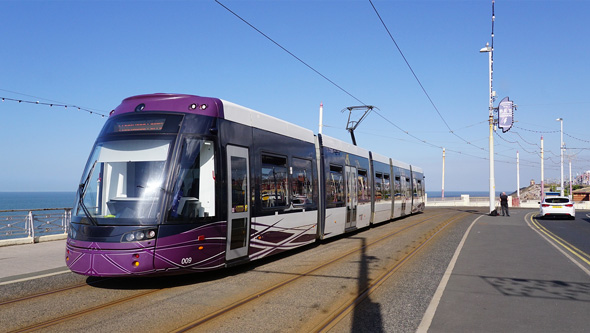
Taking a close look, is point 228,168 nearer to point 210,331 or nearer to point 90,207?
point 90,207

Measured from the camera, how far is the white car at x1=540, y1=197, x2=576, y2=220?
2730 centimetres

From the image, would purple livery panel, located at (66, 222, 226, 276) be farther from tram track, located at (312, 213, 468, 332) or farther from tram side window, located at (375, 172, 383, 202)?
tram side window, located at (375, 172, 383, 202)

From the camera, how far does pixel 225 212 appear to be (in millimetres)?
8219

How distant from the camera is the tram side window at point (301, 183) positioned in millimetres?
11273

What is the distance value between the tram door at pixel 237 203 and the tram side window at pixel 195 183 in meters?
0.47

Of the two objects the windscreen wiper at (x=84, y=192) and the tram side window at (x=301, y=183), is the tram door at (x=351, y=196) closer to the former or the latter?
the tram side window at (x=301, y=183)

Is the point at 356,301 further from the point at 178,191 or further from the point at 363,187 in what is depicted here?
the point at 363,187

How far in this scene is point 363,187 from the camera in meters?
17.7

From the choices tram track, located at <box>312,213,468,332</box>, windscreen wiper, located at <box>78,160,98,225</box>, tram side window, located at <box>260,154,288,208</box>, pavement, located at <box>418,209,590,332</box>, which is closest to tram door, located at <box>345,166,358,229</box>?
pavement, located at <box>418,209,590,332</box>

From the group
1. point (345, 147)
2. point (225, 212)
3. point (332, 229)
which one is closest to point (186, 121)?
point (225, 212)

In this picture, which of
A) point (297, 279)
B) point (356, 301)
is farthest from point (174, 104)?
point (356, 301)

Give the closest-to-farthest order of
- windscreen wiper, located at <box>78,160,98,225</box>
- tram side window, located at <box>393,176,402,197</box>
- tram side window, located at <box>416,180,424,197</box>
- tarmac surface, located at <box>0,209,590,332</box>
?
tarmac surface, located at <box>0,209,590,332</box>, windscreen wiper, located at <box>78,160,98,225</box>, tram side window, located at <box>393,176,402,197</box>, tram side window, located at <box>416,180,424,197</box>

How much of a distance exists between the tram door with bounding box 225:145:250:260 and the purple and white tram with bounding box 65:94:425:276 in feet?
0.06

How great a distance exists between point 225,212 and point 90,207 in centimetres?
225
